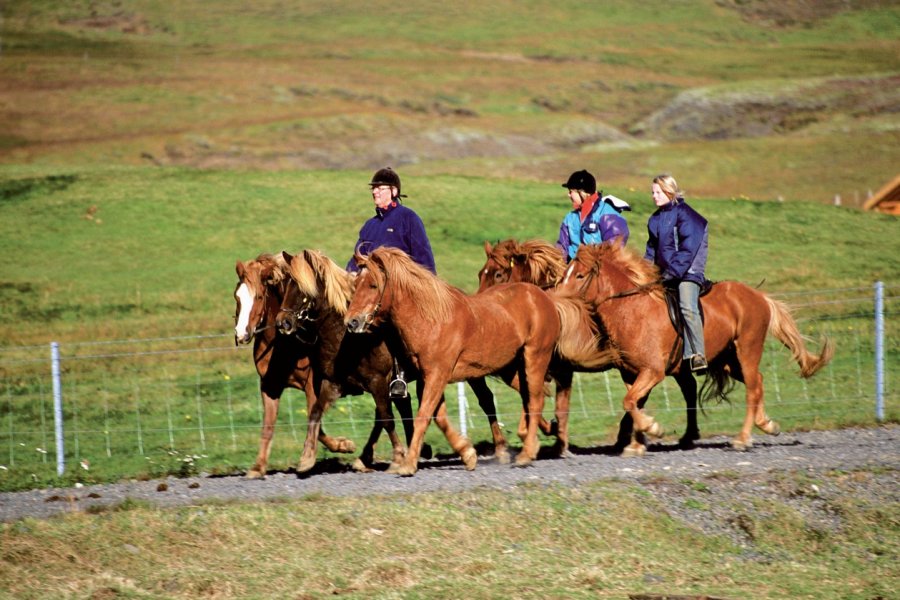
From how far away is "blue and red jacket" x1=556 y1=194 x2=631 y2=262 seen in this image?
13672 millimetres

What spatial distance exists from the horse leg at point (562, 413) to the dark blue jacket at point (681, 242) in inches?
59.2

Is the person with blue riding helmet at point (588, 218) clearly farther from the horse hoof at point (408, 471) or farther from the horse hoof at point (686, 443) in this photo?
the horse hoof at point (408, 471)

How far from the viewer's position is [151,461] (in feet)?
49.2

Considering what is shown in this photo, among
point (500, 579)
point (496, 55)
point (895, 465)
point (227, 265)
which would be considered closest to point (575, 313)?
point (895, 465)

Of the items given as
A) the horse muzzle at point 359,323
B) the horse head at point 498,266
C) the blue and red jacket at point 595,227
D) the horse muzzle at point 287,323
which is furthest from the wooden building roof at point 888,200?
the horse muzzle at point 359,323

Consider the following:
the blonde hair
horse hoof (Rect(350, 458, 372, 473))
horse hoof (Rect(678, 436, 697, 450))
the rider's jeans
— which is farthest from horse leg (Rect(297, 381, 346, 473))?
horse hoof (Rect(678, 436, 697, 450))

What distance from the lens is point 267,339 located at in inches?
502

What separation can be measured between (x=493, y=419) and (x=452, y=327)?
1.62 m

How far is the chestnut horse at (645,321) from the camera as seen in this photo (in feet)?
42.0

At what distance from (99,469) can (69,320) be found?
10.2 meters

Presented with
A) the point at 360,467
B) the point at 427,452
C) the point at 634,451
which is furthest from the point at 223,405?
the point at 634,451

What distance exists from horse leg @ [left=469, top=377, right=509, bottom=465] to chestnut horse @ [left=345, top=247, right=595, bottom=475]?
0.37m

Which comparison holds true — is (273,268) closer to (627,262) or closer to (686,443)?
(627,262)

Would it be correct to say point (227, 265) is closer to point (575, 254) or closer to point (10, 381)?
point (10, 381)
